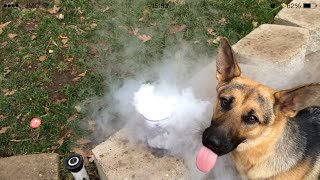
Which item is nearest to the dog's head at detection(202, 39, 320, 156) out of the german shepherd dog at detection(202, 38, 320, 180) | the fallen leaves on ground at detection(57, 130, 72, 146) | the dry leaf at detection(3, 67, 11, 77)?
the german shepherd dog at detection(202, 38, 320, 180)

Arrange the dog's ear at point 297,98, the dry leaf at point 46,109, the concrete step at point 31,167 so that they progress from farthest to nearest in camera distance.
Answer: the dry leaf at point 46,109, the concrete step at point 31,167, the dog's ear at point 297,98

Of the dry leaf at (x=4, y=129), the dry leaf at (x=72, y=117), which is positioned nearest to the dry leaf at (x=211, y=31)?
the dry leaf at (x=72, y=117)

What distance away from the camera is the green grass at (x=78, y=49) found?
514cm

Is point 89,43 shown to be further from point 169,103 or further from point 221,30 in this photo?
point 169,103

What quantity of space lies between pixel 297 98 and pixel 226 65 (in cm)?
76

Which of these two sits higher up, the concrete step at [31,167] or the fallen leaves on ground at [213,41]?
the fallen leaves on ground at [213,41]

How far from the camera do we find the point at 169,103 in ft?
12.6

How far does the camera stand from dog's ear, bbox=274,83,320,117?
290cm

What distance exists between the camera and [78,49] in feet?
20.6

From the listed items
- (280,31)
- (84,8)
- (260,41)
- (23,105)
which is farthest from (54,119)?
(280,31)

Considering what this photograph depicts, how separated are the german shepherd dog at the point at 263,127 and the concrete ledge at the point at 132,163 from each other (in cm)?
68

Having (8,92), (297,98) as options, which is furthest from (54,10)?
(297,98)

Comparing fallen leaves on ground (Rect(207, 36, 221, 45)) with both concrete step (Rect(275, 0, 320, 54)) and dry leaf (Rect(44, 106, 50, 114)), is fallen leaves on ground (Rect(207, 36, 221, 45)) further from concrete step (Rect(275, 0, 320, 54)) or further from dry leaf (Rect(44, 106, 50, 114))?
dry leaf (Rect(44, 106, 50, 114))

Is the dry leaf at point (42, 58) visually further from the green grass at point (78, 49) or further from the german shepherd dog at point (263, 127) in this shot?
the german shepherd dog at point (263, 127)
